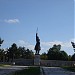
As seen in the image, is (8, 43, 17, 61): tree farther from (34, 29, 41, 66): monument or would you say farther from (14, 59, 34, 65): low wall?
(34, 29, 41, 66): monument

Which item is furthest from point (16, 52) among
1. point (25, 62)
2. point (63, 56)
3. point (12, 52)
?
point (25, 62)

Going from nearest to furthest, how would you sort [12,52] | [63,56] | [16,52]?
1. [63,56]
2. [12,52]
3. [16,52]

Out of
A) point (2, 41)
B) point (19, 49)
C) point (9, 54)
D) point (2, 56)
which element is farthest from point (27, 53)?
point (2, 41)

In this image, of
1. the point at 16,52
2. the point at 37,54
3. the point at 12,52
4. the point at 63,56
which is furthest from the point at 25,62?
the point at 16,52

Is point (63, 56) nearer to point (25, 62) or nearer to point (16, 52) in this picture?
point (16, 52)

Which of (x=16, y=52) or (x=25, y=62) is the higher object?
(x=16, y=52)

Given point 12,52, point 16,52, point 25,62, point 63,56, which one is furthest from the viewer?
point 16,52

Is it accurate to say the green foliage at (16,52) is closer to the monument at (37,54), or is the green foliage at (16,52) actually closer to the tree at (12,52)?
the tree at (12,52)

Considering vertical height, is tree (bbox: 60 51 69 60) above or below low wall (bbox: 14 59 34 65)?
above

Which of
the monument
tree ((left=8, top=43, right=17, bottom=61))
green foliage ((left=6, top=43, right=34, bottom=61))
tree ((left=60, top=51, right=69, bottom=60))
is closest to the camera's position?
the monument

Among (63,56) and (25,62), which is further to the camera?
(63,56)

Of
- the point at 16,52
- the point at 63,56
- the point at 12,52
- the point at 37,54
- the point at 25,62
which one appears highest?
the point at 16,52

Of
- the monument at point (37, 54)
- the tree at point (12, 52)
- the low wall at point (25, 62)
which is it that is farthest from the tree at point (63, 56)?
the monument at point (37, 54)

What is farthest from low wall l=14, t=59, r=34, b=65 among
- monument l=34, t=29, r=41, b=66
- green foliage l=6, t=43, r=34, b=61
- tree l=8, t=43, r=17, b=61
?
tree l=8, t=43, r=17, b=61
